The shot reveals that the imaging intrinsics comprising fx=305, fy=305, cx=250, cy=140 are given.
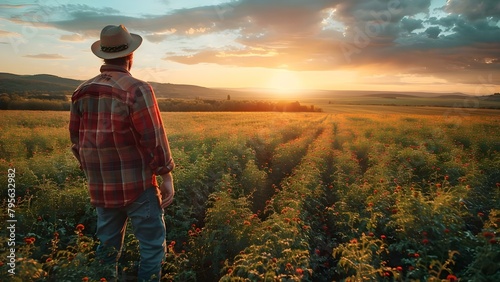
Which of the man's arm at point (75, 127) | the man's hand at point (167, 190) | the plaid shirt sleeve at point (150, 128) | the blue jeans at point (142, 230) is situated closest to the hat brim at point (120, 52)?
the plaid shirt sleeve at point (150, 128)

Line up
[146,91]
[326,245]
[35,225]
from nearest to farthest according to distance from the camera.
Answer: [146,91], [35,225], [326,245]

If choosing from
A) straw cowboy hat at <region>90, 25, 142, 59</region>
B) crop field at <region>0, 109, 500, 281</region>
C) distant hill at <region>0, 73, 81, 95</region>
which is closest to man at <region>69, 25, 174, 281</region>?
straw cowboy hat at <region>90, 25, 142, 59</region>

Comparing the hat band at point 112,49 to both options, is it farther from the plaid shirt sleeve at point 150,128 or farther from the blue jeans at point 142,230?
the blue jeans at point 142,230

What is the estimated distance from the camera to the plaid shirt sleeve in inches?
117

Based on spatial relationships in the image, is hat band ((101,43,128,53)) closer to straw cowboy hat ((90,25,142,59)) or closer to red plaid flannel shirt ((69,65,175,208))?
straw cowboy hat ((90,25,142,59))

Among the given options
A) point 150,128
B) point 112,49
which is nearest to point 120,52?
point 112,49

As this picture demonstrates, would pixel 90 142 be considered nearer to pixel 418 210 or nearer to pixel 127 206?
pixel 127 206

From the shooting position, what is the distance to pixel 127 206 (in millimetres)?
3248

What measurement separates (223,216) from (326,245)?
6.86 ft

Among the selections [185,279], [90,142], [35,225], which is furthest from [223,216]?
[35,225]

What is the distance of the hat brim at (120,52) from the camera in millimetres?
3104

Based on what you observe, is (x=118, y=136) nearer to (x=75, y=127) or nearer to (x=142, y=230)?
(x=75, y=127)

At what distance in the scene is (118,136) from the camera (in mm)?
3010

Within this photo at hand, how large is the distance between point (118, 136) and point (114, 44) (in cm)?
96
